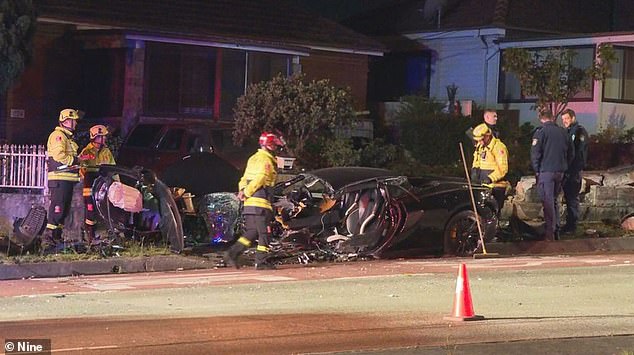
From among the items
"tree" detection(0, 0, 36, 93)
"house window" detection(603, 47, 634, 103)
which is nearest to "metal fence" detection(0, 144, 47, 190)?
"tree" detection(0, 0, 36, 93)

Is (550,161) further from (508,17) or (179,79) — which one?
(508,17)

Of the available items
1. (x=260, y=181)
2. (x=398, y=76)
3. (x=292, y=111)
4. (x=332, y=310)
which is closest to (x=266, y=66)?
(x=292, y=111)

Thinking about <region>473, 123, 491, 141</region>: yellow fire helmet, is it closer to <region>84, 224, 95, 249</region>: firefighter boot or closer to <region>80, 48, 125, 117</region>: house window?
<region>84, 224, 95, 249</region>: firefighter boot

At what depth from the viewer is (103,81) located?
24906mm

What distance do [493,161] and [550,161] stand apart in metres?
1.10

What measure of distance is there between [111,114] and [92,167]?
957 centimetres

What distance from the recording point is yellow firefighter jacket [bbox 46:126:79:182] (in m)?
15.0

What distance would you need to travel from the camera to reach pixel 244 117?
70.1 feet

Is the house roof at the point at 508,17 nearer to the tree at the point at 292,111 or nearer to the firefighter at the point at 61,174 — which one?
the tree at the point at 292,111

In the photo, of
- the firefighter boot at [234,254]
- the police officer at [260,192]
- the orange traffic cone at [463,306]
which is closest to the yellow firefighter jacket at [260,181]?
the police officer at [260,192]

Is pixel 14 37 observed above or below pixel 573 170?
above

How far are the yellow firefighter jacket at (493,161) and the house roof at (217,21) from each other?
32.9 feet

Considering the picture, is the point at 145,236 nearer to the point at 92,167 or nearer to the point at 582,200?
the point at 92,167

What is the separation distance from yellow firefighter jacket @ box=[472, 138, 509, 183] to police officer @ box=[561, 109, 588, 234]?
1.53 meters
